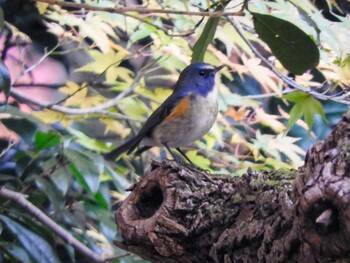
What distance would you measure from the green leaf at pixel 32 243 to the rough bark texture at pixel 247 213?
47 cm

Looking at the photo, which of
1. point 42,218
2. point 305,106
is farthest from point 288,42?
point 42,218

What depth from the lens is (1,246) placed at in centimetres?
154

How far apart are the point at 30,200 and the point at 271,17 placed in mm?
925

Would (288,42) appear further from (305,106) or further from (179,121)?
(179,121)

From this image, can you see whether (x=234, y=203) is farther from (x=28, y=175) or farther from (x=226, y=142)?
(x=226, y=142)

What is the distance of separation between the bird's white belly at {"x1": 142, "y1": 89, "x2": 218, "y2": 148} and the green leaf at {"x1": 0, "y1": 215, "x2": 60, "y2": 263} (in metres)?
0.37

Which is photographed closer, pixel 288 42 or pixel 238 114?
pixel 288 42

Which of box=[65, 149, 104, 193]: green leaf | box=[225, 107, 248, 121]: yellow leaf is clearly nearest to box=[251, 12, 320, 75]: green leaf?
box=[65, 149, 104, 193]: green leaf

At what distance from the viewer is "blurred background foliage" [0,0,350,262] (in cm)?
142

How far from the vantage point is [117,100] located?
1.92 metres

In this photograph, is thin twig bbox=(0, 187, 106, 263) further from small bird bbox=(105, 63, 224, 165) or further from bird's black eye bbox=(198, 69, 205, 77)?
bird's black eye bbox=(198, 69, 205, 77)

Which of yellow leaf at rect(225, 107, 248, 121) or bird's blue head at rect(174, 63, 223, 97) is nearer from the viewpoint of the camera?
bird's blue head at rect(174, 63, 223, 97)

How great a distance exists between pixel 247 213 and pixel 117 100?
0.96 metres

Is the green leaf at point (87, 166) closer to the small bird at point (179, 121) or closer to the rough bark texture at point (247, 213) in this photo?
the small bird at point (179, 121)
